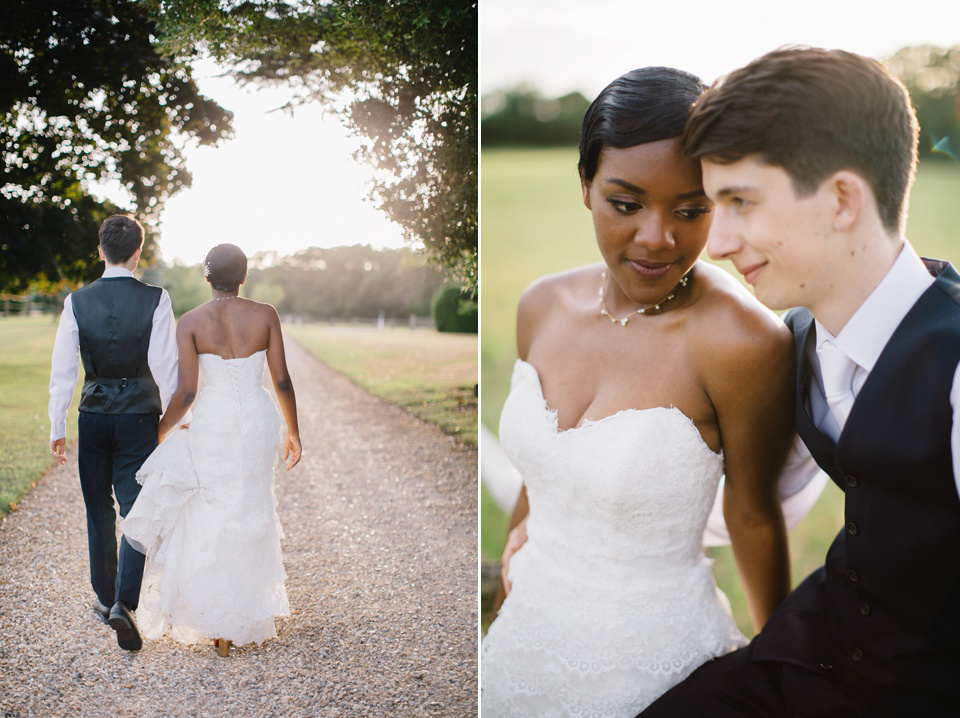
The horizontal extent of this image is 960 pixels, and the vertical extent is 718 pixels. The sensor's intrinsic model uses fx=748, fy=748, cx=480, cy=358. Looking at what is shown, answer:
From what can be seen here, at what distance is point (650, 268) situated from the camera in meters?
1.87

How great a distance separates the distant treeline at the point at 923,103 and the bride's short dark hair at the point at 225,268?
984 mm

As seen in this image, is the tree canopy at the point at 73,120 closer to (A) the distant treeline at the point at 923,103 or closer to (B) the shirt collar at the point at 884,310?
(A) the distant treeline at the point at 923,103

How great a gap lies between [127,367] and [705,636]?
1.84m

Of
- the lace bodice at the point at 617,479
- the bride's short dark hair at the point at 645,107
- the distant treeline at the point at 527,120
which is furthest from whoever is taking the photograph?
the distant treeline at the point at 527,120

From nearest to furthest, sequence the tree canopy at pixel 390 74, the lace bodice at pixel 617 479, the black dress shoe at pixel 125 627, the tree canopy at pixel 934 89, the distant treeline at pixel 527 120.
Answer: the lace bodice at pixel 617 479 → the black dress shoe at pixel 125 627 → the tree canopy at pixel 390 74 → the tree canopy at pixel 934 89 → the distant treeline at pixel 527 120

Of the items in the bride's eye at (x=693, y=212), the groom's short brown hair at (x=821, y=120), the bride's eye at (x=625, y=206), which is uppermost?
the groom's short brown hair at (x=821, y=120)

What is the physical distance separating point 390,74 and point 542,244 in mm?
2800

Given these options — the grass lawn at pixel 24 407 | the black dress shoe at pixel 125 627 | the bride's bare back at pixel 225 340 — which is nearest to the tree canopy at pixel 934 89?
the bride's bare back at pixel 225 340

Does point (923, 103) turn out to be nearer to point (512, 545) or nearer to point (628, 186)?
point (628, 186)

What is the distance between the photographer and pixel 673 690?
1.96 meters

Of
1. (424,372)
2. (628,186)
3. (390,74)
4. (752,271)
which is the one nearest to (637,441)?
(752,271)

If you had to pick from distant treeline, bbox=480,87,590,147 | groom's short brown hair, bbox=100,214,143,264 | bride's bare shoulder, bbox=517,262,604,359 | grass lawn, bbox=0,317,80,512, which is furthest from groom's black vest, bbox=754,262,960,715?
distant treeline, bbox=480,87,590,147

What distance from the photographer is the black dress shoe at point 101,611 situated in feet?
7.68

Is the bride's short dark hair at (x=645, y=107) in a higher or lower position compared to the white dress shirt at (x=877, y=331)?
higher
